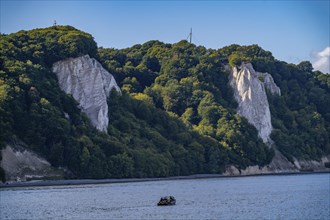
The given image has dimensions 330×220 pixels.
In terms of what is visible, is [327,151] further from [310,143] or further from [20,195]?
[20,195]

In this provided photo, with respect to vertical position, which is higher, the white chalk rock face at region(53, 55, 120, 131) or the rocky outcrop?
the white chalk rock face at region(53, 55, 120, 131)

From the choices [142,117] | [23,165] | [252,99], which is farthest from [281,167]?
[23,165]

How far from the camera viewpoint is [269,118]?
184m

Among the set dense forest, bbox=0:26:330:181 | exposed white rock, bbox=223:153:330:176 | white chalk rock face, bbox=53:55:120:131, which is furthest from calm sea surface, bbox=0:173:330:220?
exposed white rock, bbox=223:153:330:176

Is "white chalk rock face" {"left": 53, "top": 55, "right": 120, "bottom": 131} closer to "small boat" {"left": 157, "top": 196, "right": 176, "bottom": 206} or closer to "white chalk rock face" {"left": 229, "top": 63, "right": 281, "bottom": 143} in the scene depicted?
"white chalk rock face" {"left": 229, "top": 63, "right": 281, "bottom": 143}

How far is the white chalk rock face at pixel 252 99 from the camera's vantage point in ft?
589

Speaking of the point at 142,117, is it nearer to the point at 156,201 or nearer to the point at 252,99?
the point at 252,99

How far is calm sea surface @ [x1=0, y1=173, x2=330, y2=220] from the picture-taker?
67250 millimetres

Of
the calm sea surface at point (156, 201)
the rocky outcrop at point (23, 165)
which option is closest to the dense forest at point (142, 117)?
the rocky outcrop at point (23, 165)

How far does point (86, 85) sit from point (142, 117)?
19.4 meters

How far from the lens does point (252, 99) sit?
182 meters

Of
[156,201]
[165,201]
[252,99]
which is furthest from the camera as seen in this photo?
[252,99]

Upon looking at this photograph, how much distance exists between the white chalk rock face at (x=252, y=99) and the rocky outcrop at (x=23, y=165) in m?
76.3

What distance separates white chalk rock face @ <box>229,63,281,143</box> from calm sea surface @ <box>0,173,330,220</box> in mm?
72738
